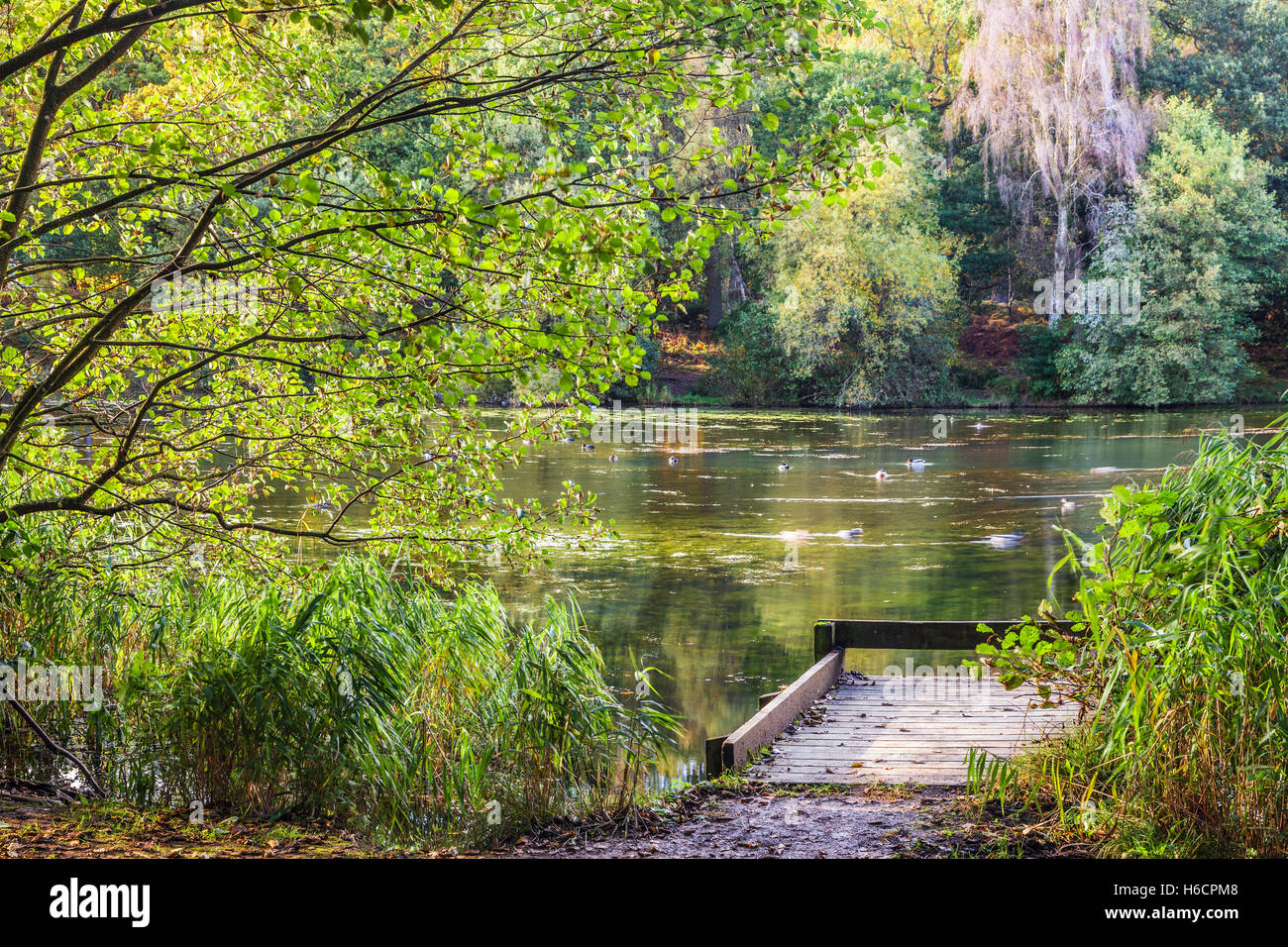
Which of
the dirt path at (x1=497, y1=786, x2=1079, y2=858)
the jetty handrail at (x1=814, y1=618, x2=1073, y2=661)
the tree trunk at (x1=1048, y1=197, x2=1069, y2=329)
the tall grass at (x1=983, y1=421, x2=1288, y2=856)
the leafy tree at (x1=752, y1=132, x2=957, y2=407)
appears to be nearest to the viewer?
the tall grass at (x1=983, y1=421, x2=1288, y2=856)

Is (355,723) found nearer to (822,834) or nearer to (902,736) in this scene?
(822,834)

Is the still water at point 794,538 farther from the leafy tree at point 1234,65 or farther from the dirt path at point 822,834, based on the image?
the leafy tree at point 1234,65

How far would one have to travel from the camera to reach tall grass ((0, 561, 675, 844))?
530 centimetres

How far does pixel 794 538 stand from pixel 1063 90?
82.1 feet

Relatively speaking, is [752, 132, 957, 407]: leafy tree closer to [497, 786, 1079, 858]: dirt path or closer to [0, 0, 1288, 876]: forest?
[0, 0, 1288, 876]: forest

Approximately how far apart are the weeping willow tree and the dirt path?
34.9 m

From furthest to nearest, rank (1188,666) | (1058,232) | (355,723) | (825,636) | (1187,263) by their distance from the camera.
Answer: (1058,232), (1187,263), (825,636), (355,723), (1188,666)

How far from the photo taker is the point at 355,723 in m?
5.54

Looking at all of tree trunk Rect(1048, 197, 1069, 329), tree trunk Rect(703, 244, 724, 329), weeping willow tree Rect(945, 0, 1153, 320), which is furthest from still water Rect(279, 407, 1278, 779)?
tree trunk Rect(703, 244, 724, 329)

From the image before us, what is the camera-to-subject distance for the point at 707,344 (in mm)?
47969

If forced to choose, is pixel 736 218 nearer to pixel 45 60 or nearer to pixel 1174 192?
pixel 45 60

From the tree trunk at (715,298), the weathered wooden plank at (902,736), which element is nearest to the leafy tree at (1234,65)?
the tree trunk at (715,298)

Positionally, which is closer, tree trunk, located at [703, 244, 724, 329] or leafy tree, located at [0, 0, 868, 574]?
leafy tree, located at [0, 0, 868, 574]

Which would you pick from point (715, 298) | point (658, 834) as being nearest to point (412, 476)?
point (658, 834)
